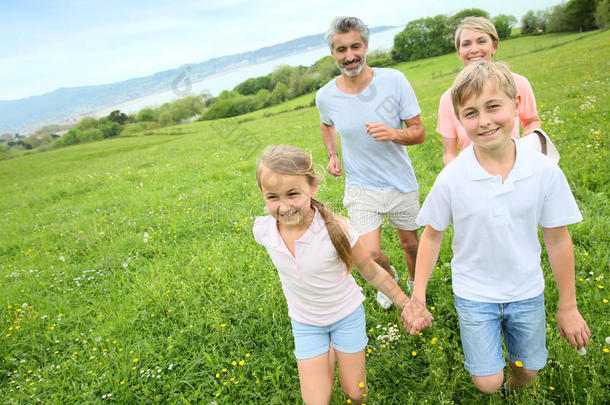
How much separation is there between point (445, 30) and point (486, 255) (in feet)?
198

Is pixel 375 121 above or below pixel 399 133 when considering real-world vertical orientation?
above

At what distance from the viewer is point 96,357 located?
142 inches

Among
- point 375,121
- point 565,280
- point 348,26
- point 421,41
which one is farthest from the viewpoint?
point 421,41

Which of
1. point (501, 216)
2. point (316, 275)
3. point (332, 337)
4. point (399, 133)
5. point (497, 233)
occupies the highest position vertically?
point (399, 133)

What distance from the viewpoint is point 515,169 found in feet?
6.40

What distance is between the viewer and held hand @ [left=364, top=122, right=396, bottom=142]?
3062mm

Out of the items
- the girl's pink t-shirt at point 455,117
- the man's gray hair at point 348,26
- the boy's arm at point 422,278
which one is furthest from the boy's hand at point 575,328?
the man's gray hair at point 348,26

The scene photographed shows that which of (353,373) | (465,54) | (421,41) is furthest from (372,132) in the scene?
(421,41)

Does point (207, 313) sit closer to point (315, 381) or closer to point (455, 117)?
point (315, 381)

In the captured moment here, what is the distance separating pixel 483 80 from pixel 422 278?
4.10ft

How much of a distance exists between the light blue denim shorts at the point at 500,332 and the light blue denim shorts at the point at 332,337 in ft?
2.31

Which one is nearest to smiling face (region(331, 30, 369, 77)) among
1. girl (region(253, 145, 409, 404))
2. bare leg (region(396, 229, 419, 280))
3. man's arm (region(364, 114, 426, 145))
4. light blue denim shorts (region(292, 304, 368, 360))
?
man's arm (region(364, 114, 426, 145))

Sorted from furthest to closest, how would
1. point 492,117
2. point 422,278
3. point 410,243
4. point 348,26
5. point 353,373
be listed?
point 410,243 < point 348,26 < point 353,373 < point 422,278 < point 492,117

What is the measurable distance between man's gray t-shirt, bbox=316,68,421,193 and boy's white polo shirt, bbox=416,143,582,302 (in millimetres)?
1310
